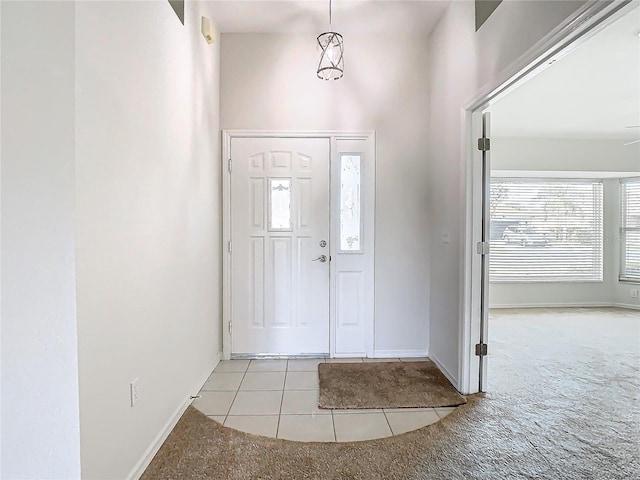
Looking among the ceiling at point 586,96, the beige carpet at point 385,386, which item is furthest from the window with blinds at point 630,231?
the beige carpet at point 385,386

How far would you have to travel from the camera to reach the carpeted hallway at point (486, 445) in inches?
66.6

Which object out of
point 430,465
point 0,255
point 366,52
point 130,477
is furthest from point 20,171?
point 366,52

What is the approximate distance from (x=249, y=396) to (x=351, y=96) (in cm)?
262

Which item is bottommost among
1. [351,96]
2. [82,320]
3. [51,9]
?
[82,320]

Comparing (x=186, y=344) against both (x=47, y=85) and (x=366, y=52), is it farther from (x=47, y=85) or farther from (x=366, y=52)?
(x=366, y=52)

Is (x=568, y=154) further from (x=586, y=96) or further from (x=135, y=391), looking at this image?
(x=135, y=391)

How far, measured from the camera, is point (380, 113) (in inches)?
124

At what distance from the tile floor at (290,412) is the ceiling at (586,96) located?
233 cm

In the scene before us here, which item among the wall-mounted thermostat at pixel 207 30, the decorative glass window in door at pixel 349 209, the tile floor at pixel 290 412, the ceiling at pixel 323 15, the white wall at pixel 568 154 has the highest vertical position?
the ceiling at pixel 323 15

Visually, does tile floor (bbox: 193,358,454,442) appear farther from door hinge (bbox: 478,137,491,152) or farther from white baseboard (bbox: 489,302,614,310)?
white baseboard (bbox: 489,302,614,310)

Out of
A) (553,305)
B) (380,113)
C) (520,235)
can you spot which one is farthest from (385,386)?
(553,305)

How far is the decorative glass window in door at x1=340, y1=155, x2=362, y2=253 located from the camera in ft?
10.5

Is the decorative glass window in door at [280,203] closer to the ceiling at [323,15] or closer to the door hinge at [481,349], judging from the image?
the ceiling at [323,15]

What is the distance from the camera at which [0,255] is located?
3.99 ft
